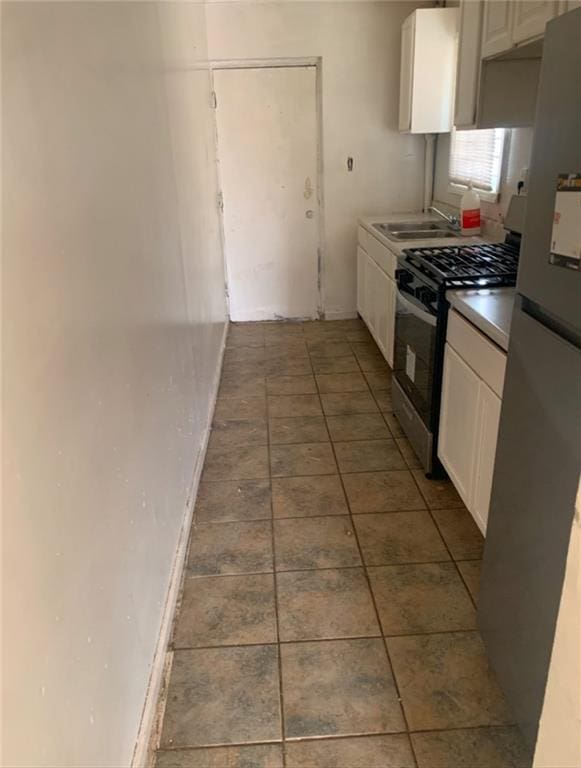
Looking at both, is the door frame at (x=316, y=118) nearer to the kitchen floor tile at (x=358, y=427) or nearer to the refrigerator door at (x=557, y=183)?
the kitchen floor tile at (x=358, y=427)

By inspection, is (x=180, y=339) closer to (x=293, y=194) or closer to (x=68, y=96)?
(x=68, y=96)

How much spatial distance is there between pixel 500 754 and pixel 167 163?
225 centimetres

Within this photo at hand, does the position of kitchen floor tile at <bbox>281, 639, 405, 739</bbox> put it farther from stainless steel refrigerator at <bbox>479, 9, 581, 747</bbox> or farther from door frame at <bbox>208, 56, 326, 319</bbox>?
door frame at <bbox>208, 56, 326, 319</bbox>

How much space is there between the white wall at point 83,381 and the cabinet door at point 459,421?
3.63 feet

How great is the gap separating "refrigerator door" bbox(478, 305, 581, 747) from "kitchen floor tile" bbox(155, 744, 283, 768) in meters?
0.64

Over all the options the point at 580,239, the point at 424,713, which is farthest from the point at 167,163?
the point at 424,713

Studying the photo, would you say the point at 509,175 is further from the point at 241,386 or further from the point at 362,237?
the point at 241,386

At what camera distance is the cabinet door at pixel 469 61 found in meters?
2.85

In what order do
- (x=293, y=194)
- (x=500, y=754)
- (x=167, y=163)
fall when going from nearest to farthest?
1. (x=500, y=754)
2. (x=167, y=163)
3. (x=293, y=194)

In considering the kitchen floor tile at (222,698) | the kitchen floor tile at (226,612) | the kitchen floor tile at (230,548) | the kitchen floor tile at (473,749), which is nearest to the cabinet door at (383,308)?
the kitchen floor tile at (230,548)

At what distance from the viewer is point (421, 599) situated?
2.07 m

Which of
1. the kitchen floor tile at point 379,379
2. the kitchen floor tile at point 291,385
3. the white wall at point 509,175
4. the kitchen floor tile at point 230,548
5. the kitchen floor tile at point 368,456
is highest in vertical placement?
the white wall at point 509,175

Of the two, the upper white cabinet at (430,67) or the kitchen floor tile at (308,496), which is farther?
the upper white cabinet at (430,67)

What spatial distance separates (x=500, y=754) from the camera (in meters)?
1.55
